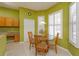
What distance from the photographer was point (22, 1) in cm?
173

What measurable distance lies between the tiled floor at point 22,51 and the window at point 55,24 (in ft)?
0.84

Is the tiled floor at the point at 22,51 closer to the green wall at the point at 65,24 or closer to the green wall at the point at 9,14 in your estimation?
the green wall at the point at 65,24

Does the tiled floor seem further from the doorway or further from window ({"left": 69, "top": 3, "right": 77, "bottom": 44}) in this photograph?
window ({"left": 69, "top": 3, "right": 77, "bottom": 44})

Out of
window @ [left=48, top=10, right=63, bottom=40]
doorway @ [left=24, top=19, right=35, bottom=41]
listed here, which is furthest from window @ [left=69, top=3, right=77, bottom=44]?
doorway @ [left=24, top=19, right=35, bottom=41]

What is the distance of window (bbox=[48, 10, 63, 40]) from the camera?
6.09ft

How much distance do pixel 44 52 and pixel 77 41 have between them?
575mm

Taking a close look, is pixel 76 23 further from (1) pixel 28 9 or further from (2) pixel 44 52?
(1) pixel 28 9

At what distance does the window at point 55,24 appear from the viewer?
186 centimetres

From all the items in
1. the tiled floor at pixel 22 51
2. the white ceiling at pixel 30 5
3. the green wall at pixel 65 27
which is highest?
the white ceiling at pixel 30 5

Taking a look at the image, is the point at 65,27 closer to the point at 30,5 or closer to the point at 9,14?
the point at 30,5

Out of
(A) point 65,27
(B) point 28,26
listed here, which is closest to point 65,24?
(A) point 65,27

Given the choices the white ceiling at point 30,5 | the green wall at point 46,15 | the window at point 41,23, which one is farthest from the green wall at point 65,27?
the window at point 41,23

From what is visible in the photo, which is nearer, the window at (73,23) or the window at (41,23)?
the window at (73,23)

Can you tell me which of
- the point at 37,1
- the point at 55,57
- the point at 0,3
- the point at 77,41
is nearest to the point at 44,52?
the point at 55,57
